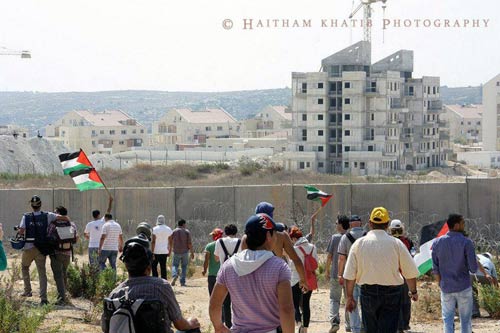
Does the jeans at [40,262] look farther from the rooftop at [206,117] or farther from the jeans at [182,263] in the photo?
the rooftop at [206,117]

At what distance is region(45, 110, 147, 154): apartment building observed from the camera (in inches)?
6875

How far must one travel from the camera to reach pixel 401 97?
99.0 meters

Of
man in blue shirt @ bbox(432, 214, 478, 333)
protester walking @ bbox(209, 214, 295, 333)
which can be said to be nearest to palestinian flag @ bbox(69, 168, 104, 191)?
man in blue shirt @ bbox(432, 214, 478, 333)

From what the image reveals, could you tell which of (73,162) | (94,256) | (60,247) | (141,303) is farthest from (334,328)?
(73,162)

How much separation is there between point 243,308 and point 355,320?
15.6 ft

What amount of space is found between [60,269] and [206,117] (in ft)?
564

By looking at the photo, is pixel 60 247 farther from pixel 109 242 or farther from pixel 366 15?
pixel 366 15

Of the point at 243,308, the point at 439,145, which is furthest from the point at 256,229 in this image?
the point at 439,145

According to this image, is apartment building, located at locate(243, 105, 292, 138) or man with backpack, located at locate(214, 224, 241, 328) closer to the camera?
man with backpack, located at locate(214, 224, 241, 328)

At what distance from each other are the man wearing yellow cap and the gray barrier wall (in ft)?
54.0

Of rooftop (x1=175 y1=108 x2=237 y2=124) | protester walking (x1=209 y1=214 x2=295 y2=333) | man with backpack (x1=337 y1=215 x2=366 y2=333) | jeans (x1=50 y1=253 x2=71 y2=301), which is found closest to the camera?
protester walking (x1=209 y1=214 x2=295 y2=333)

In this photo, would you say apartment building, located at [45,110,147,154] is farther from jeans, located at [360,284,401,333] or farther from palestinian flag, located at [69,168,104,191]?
jeans, located at [360,284,401,333]

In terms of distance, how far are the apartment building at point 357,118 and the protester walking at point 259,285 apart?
280 feet

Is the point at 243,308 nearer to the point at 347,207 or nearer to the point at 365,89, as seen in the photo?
the point at 347,207
